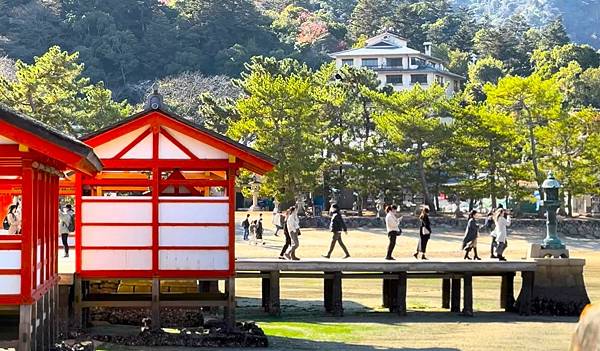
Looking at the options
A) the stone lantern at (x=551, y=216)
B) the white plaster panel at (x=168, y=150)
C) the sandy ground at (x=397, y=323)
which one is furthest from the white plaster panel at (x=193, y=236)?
the stone lantern at (x=551, y=216)

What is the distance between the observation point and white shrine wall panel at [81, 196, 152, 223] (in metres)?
19.4

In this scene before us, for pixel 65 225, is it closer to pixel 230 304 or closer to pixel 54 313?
pixel 230 304

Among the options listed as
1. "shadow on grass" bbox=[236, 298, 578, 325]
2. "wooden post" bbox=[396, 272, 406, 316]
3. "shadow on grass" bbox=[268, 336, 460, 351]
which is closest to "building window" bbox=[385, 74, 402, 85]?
"shadow on grass" bbox=[236, 298, 578, 325]

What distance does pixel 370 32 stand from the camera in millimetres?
129000

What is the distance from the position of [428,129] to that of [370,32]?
7444 cm

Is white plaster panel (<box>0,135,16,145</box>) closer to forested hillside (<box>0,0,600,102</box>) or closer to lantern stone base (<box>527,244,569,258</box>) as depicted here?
lantern stone base (<box>527,244,569,258</box>)

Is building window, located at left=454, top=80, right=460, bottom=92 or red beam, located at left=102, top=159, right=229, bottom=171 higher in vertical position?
building window, located at left=454, top=80, right=460, bottom=92

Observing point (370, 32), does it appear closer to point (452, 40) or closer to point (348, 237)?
point (452, 40)

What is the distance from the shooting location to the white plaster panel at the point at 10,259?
14.0 m

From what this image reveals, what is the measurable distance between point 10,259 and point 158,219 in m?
5.53

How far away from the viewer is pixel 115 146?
64.5ft

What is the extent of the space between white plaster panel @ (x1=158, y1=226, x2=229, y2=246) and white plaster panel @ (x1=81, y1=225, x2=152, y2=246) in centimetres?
28

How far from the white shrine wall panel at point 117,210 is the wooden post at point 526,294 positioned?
1135 centimetres

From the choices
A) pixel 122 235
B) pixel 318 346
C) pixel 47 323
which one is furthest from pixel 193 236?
pixel 47 323
